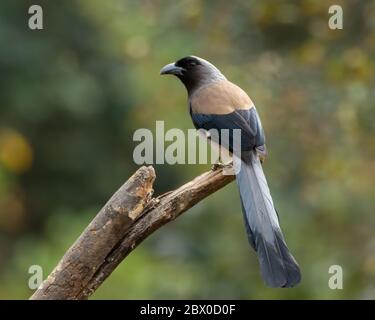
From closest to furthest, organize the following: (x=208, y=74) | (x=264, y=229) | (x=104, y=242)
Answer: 1. (x=104, y=242)
2. (x=264, y=229)
3. (x=208, y=74)

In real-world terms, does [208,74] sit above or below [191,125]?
above

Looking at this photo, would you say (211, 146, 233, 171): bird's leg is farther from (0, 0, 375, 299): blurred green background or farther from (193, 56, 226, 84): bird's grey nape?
(0, 0, 375, 299): blurred green background

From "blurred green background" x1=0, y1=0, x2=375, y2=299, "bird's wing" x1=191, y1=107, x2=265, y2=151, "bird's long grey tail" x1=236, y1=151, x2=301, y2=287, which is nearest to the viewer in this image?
"bird's long grey tail" x1=236, y1=151, x2=301, y2=287

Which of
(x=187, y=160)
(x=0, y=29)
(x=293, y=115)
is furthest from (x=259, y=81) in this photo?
(x=0, y=29)

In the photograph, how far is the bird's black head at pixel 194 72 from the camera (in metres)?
5.77

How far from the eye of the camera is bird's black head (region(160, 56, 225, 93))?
5.77m

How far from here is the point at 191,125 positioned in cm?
911

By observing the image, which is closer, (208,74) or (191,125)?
(208,74)

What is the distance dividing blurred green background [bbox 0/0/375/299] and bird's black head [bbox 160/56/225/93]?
52.9 inches

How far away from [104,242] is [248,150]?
1.13 metres

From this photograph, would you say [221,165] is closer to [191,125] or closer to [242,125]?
[242,125]

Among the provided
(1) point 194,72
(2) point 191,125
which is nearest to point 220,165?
(1) point 194,72

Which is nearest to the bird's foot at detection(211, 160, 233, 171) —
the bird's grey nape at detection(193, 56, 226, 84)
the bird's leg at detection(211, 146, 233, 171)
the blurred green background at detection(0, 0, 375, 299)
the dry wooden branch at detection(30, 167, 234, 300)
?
the bird's leg at detection(211, 146, 233, 171)
